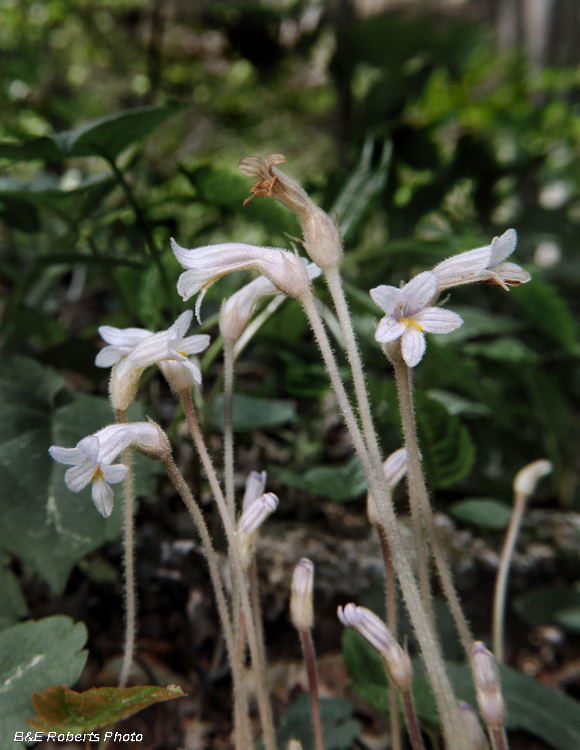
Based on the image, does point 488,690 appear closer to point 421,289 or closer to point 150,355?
point 421,289

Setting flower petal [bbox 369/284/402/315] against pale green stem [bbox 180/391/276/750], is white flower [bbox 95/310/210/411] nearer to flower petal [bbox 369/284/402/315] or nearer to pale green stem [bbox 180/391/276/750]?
pale green stem [bbox 180/391/276/750]

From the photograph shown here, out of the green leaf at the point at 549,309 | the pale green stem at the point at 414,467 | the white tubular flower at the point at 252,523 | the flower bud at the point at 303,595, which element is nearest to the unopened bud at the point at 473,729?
the pale green stem at the point at 414,467

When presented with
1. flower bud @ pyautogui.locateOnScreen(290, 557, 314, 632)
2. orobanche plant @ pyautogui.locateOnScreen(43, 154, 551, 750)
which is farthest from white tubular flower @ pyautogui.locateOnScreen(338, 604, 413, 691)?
flower bud @ pyautogui.locateOnScreen(290, 557, 314, 632)

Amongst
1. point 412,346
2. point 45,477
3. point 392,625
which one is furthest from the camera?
point 45,477

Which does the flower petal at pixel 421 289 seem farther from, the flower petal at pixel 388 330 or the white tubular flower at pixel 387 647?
the white tubular flower at pixel 387 647

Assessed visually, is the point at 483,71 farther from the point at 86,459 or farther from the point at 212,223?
the point at 86,459

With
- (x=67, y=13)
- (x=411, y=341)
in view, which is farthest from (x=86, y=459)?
(x=67, y=13)

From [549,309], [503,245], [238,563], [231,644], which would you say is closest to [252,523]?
[238,563]

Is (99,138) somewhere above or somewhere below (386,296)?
above
